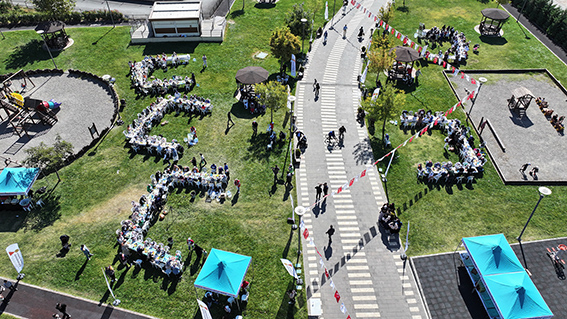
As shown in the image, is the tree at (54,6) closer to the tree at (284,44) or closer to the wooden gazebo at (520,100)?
the tree at (284,44)

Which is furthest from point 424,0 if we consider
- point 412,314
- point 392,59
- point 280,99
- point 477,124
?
point 412,314

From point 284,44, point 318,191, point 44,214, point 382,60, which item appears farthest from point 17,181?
point 382,60

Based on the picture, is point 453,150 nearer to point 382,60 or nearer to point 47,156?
point 382,60

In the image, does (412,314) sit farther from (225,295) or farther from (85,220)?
(85,220)

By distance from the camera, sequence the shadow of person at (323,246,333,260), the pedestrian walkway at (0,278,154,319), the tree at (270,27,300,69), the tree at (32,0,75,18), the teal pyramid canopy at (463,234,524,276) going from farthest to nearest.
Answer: the tree at (32,0,75,18) < the tree at (270,27,300,69) < the shadow of person at (323,246,333,260) < the pedestrian walkway at (0,278,154,319) < the teal pyramid canopy at (463,234,524,276)

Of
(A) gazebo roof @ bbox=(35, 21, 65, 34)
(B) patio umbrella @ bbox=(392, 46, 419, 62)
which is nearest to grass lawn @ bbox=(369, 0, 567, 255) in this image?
(B) patio umbrella @ bbox=(392, 46, 419, 62)

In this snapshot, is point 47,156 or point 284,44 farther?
point 284,44

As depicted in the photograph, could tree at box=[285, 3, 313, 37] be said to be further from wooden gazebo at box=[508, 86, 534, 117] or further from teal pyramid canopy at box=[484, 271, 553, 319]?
teal pyramid canopy at box=[484, 271, 553, 319]
